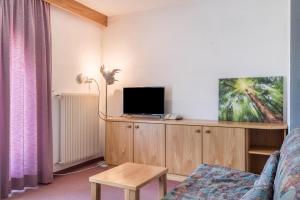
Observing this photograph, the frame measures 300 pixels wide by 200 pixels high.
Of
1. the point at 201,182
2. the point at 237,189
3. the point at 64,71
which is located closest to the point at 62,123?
the point at 64,71

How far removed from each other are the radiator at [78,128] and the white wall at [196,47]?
0.47 meters

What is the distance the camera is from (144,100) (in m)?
3.95

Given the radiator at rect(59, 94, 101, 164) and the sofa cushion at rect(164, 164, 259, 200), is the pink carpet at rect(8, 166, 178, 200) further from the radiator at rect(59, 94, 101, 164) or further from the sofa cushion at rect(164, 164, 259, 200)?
the sofa cushion at rect(164, 164, 259, 200)

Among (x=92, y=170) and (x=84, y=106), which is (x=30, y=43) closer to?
(x=84, y=106)

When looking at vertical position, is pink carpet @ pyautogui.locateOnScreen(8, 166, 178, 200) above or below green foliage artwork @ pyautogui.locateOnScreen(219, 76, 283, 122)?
below

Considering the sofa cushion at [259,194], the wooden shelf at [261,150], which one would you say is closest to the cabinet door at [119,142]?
the wooden shelf at [261,150]

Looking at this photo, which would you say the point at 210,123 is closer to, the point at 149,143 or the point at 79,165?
the point at 149,143

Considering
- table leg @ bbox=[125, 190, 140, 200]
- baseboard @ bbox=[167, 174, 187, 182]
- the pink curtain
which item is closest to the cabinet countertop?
baseboard @ bbox=[167, 174, 187, 182]

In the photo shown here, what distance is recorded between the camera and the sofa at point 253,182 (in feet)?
3.49

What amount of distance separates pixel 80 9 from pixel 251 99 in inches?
105

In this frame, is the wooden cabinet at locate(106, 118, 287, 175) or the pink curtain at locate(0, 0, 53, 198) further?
the wooden cabinet at locate(106, 118, 287, 175)

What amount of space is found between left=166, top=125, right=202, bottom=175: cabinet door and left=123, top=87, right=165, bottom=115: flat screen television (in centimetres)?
49

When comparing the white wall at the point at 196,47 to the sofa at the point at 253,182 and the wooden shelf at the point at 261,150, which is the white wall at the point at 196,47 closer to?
the wooden shelf at the point at 261,150

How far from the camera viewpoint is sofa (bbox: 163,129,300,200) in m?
1.06
